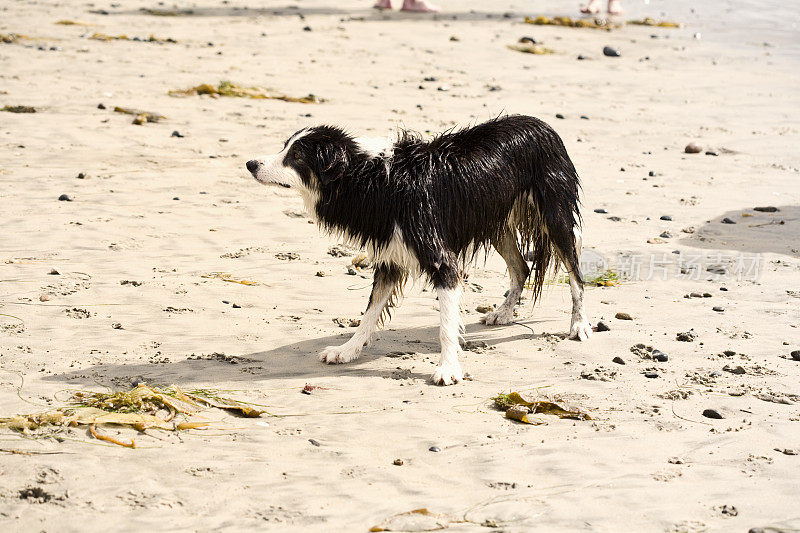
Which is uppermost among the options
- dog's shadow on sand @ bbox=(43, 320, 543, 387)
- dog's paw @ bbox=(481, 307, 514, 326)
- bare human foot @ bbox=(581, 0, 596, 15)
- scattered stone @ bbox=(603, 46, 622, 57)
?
bare human foot @ bbox=(581, 0, 596, 15)

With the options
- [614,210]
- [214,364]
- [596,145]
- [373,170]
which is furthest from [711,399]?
[596,145]

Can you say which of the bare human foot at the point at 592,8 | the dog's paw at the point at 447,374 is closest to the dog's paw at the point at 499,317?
the dog's paw at the point at 447,374

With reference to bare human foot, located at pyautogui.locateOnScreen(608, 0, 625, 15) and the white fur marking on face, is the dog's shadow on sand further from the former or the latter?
bare human foot, located at pyautogui.locateOnScreen(608, 0, 625, 15)

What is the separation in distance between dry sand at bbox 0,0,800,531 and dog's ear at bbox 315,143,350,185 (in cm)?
119

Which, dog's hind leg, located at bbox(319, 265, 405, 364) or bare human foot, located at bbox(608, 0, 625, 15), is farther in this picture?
bare human foot, located at bbox(608, 0, 625, 15)

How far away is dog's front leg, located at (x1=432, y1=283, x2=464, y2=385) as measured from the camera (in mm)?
5812

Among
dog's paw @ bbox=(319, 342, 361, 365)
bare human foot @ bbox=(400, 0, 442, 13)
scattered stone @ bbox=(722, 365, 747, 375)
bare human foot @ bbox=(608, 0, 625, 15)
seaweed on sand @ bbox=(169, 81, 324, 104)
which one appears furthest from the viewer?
bare human foot @ bbox=(608, 0, 625, 15)

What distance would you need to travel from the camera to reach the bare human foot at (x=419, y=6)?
63.2 ft

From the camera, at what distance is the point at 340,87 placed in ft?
42.9

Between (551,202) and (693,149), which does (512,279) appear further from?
(693,149)

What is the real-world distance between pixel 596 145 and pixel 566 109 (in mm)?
1573

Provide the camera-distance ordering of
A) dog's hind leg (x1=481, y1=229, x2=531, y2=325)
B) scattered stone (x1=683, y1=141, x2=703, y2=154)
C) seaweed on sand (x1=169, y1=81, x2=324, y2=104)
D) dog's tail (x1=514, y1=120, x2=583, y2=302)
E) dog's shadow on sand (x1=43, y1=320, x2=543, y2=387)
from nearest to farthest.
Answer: dog's shadow on sand (x1=43, y1=320, x2=543, y2=387)
dog's tail (x1=514, y1=120, x2=583, y2=302)
dog's hind leg (x1=481, y1=229, x2=531, y2=325)
scattered stone (x1=683, y1=141, x2=703, y2=154)
seaweed on sand (x1=169, y1=81, x2=324, y2=104)

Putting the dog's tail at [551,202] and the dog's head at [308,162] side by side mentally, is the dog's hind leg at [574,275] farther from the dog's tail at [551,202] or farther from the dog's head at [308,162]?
the dog's head at [308,162]

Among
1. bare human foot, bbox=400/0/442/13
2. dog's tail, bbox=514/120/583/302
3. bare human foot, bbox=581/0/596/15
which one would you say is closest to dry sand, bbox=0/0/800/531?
dog's tail, bbox=514/120/583/302
